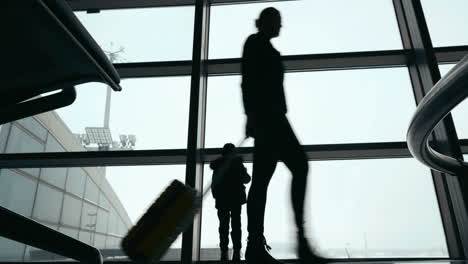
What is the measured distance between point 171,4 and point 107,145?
1.76m

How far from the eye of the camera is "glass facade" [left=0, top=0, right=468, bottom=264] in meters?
2.75

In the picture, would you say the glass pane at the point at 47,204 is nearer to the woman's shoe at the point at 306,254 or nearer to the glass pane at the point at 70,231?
the glass pane at the point at 70,231

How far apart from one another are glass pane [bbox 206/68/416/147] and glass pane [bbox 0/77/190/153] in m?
0.37

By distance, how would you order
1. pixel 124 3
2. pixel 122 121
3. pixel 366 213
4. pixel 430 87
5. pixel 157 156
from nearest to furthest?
1. pixel 430 87
2. pixel 366 213
3. pixel 157 156
4. pixel 122 121
5. pixel 124 3

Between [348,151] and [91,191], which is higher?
[348,151]

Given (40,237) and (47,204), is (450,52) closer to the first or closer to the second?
(40,237)

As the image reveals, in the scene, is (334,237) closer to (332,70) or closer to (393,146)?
(393,146)

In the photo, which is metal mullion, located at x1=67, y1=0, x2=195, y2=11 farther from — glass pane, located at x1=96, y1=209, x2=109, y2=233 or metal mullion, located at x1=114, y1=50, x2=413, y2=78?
glass pane, located at x1=96, y1=209, x2=109, y2=233

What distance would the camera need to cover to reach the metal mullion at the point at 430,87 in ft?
8.20

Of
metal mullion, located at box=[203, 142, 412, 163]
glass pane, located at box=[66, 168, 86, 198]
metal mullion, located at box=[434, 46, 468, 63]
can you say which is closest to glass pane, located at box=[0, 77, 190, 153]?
glass pane, located at box=[66, 168, 86, 198]

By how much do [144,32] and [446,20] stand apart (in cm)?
321

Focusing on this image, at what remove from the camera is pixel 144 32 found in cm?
357

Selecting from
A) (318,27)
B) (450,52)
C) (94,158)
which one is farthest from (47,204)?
(450,52)

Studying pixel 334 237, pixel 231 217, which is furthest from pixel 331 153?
pixel 231 217
